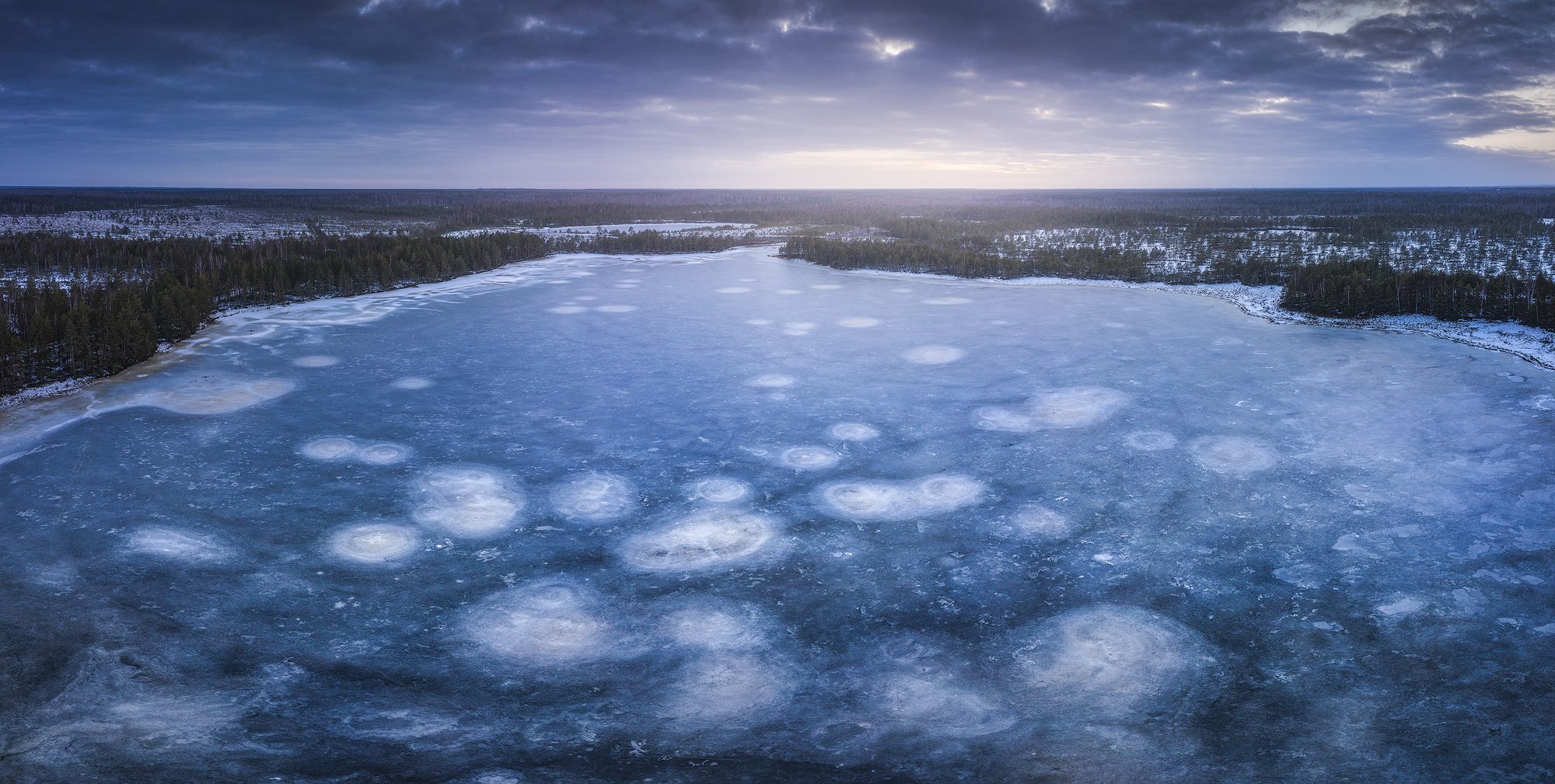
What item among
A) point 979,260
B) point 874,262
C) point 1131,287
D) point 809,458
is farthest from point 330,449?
point 874,262

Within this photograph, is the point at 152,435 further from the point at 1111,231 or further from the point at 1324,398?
the point at 1111,231

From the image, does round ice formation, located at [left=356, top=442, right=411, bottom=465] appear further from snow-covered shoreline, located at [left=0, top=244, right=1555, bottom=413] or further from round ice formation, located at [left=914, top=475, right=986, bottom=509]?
snow-covered shoreline, located at [left=0, top=244, right=1555, bottom=413]

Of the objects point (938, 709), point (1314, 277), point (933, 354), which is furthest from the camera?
point (1314, 277)

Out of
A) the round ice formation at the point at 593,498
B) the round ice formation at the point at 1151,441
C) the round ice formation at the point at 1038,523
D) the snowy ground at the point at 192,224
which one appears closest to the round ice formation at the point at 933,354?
the round ice formation at the point at 1151,441

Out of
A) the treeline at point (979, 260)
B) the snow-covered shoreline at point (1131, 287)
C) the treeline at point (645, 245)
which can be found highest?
the treeline at point (645, 245)

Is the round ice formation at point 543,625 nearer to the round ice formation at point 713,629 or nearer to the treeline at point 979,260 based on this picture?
the round ice formation at point 713,629

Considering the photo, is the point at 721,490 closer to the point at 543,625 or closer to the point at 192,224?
the point at 543,625

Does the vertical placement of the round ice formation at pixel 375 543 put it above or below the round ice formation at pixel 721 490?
below
